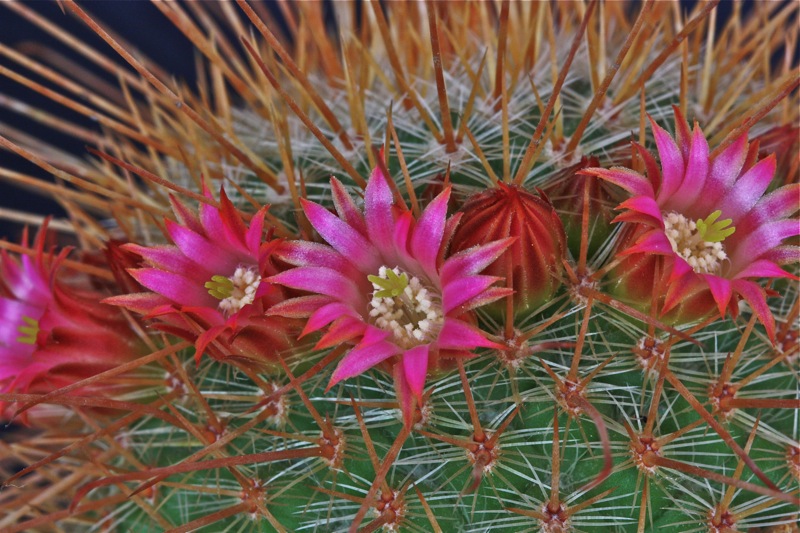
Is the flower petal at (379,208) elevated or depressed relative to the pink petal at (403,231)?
elevated

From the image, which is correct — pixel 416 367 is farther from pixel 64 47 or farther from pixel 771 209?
pixel 64 47

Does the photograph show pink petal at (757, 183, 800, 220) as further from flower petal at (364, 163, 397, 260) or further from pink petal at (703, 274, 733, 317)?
flower petal at (364, 163, 397, 260)

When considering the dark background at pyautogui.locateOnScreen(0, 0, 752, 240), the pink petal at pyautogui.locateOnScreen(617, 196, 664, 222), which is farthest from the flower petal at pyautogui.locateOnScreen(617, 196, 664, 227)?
the dark background at pyautogui.locateOnScreen(0, 0, 752, 240)

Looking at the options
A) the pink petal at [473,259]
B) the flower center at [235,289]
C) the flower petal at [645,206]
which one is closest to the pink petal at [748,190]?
the flower petal at [645,206]

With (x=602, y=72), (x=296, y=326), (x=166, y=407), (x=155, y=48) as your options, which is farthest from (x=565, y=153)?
(x=155, y=48)

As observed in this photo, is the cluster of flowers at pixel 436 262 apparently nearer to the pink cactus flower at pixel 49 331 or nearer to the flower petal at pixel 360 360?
the flower petal at pixel 360 360

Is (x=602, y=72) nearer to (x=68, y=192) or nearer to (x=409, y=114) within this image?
(x=409, y=114)
